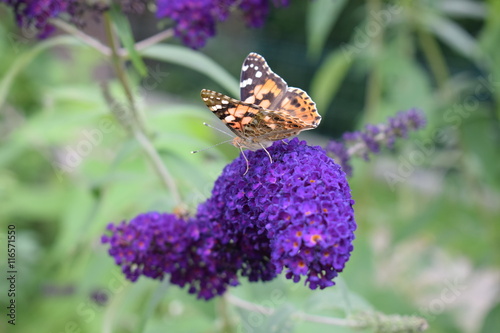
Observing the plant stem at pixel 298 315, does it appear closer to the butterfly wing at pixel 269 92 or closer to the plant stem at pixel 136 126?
the plant stem at pixel 136 126

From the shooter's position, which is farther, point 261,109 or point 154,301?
point 154,301

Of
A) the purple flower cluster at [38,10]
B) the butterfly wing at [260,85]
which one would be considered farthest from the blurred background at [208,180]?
the butterfly wing at [260,85]

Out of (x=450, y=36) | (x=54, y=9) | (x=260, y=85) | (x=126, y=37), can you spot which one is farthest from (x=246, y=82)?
(x=450, y=36)

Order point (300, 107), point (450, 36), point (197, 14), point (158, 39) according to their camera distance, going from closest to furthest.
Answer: point (300, 107), point (197, 14), point (158, 39), point (450, 36)

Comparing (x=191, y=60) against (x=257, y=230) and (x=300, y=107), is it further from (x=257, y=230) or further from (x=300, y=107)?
(x=257, y=230)

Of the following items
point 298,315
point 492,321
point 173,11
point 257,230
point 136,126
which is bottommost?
point 492,321

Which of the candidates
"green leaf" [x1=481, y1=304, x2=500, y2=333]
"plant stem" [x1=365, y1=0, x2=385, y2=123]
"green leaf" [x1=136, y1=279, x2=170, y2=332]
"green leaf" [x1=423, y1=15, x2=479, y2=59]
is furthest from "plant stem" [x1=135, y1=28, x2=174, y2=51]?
"green leaf" [x1=481, y1=304, x2=500, y2=333]
